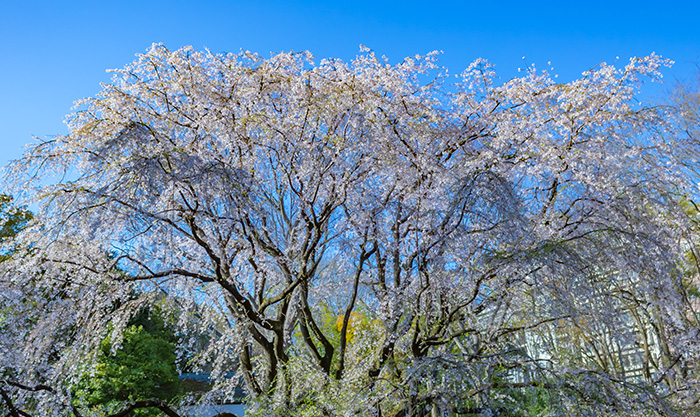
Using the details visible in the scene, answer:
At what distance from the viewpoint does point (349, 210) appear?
5.75 m

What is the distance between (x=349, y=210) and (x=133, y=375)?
387 inches

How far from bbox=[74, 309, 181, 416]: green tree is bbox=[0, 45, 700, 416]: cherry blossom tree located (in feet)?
22.5

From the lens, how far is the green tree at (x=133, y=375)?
38.5ft

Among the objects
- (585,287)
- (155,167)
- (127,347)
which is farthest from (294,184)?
(127,347)

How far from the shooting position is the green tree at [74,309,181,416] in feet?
38.5

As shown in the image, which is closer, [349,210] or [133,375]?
[349,210]

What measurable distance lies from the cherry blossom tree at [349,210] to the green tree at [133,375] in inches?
270

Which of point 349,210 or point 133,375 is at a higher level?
point 349,210

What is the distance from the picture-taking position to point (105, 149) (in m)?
4.20

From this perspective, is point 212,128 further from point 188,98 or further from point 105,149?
point 105,149

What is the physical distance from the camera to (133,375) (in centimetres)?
1230

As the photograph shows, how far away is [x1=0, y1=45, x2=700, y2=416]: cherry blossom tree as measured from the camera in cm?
439

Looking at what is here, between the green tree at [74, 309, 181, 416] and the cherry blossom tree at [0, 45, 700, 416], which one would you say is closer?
the cherry blossom tree at [0, 45, 700, 416]

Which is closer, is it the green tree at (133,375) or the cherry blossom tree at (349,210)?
the cherry blossom tree at (349,210)
